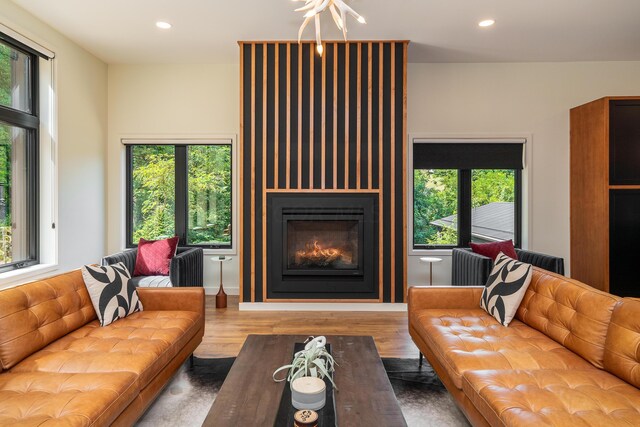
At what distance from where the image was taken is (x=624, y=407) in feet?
4.83

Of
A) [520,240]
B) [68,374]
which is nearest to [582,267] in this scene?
[520,240]

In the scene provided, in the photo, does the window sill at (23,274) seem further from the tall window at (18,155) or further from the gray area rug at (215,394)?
the gray area rug at (215,394)

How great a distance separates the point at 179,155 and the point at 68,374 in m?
3.59

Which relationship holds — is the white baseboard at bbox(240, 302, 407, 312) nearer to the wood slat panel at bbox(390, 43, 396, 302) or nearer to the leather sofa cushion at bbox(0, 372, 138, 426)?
the wood slat panel at bbox(390, 43, 396, 302)

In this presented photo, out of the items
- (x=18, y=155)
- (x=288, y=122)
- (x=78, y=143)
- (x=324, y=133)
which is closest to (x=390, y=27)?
(x=324, y=133)

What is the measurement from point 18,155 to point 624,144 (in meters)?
6.27

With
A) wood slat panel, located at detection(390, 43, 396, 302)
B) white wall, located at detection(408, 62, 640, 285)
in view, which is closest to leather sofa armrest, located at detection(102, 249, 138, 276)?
wood slat panel, located at detection(390, 43, 396, 302)

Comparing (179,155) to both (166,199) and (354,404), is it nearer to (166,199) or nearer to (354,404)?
(166,199)

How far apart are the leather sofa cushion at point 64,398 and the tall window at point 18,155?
7.54ft

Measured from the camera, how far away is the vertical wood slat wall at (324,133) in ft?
13.6

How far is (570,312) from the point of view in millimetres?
2096

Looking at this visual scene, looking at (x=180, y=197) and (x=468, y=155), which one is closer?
(x=468, y=155)

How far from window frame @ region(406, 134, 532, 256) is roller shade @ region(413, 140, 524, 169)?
0.05 m

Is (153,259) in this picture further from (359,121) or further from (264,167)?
(359,121)
